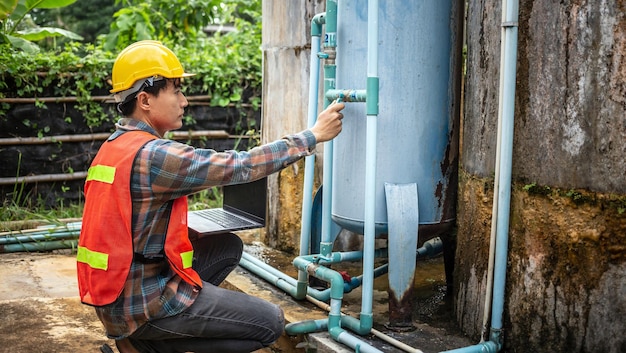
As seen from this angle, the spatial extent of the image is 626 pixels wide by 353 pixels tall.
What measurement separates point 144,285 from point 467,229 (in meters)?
1.57

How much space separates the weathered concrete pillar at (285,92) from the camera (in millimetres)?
4980

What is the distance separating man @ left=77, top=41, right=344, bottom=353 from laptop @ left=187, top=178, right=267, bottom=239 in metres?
0.37

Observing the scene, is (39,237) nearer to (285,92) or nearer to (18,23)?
(285,92)

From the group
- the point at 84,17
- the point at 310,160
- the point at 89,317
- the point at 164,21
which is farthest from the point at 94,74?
the point at 84,17

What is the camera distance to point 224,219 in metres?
3.55

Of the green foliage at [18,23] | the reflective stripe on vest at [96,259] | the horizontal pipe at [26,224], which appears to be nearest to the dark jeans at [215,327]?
the reflective stripe on vest at [96,259]

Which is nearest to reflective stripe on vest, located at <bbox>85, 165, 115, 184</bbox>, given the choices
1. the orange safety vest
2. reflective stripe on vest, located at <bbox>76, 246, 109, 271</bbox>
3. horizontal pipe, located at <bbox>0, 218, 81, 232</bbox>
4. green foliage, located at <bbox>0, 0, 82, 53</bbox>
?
the orange safety vest

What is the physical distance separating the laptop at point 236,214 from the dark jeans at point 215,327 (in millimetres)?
358

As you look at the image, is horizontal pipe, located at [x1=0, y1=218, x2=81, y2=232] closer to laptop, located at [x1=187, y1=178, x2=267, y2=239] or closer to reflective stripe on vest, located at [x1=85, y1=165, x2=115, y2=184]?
laptop, located at [x1=187, y1=178, x2=267, y2=239]

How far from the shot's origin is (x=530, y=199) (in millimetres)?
3154

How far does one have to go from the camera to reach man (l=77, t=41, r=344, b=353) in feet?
9.00

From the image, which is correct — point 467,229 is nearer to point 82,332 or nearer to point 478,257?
point 478,257

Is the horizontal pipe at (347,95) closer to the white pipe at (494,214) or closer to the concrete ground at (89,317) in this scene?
the white pipe at (494,214)

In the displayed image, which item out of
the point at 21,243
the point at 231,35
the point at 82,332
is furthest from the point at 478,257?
the point at 231,35
